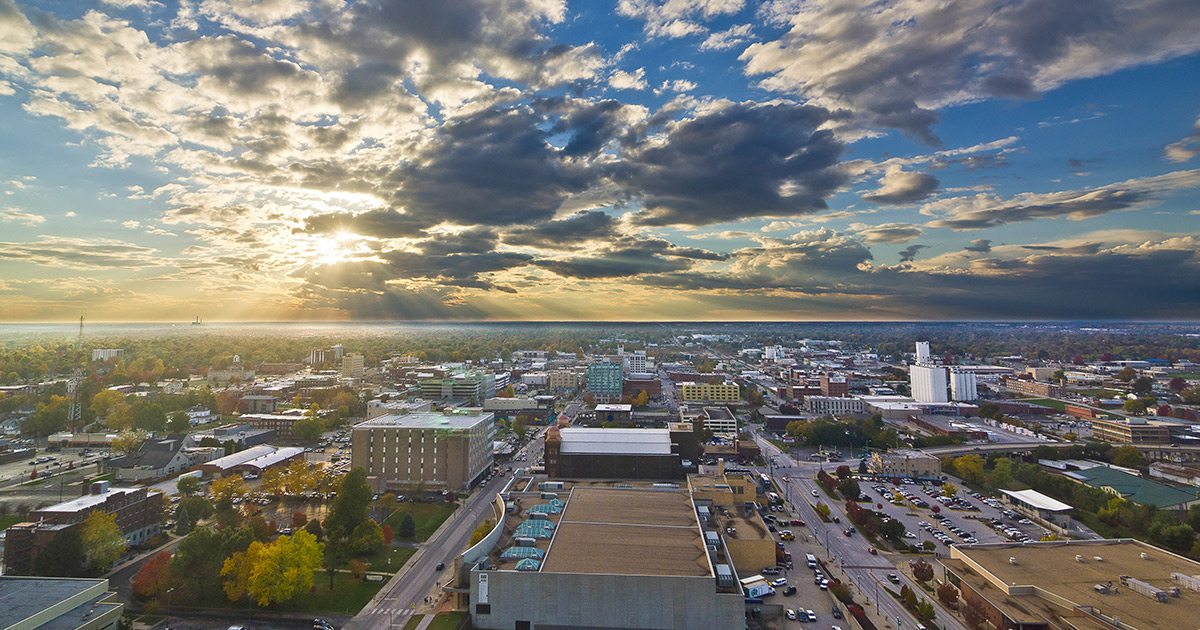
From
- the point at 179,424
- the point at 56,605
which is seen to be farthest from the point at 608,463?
the point at 179,424

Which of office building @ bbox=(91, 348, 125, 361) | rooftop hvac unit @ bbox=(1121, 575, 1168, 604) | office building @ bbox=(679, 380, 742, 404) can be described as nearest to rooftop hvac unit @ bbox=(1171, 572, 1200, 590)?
rooftop hvac unit @ bbox=(1121, 575, 1168, 604)

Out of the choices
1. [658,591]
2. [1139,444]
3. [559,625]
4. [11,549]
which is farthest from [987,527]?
[11,549]

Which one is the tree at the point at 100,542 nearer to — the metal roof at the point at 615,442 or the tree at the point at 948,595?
the metal roof at the point at 615,442

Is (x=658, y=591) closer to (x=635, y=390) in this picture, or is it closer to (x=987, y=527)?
(x=987, y=527)

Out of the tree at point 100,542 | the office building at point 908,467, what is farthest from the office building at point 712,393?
the tree at point 100,542

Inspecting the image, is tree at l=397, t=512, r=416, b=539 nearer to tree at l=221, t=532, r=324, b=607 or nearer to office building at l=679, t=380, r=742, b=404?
tree at l=221, t=532, r=324, b=607
